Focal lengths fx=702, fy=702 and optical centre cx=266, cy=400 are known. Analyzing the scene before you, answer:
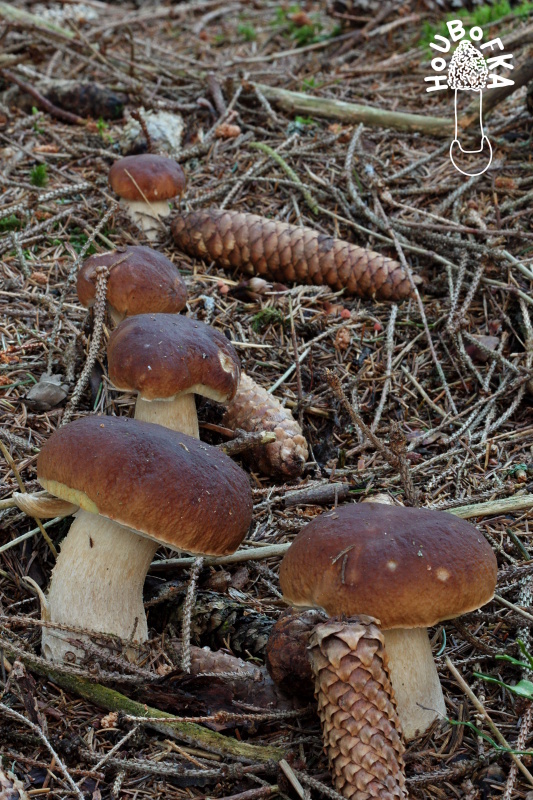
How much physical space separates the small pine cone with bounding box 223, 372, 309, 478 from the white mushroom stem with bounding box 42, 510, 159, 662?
89 cm

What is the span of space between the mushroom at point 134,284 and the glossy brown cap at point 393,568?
1.54 meters

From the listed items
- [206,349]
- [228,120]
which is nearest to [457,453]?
[206,349]

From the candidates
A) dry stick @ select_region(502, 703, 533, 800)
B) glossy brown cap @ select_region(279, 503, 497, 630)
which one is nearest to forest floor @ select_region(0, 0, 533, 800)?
dry stick @ select_region(502, 703, 533, 800)

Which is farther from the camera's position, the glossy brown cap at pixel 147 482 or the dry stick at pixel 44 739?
the glossy brown cap at pixel 147 482

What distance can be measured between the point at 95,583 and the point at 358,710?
92cm

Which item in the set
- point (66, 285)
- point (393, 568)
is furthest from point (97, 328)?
point (393, 568)

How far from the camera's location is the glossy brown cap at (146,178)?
13.0 feet

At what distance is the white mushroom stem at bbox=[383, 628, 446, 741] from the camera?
1.97m

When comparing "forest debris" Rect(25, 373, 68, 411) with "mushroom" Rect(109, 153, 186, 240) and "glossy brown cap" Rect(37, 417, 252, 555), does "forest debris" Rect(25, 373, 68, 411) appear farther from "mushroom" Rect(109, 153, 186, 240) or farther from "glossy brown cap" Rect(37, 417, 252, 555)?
"mushroom" Rect(109, 153, 186, 240)

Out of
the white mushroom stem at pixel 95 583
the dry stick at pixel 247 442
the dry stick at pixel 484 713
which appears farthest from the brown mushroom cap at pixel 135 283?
the dry stick at pixel 484 713

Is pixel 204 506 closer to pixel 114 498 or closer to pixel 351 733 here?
pixel 114 498

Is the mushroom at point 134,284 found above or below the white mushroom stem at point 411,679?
above

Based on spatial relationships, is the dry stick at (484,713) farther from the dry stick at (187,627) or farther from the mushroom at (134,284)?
the mushroom at (134,284)

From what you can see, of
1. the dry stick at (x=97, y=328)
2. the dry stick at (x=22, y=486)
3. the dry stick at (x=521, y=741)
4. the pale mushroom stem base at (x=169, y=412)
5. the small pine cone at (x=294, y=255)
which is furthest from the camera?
the small pine cone at (x=294, y=255)
